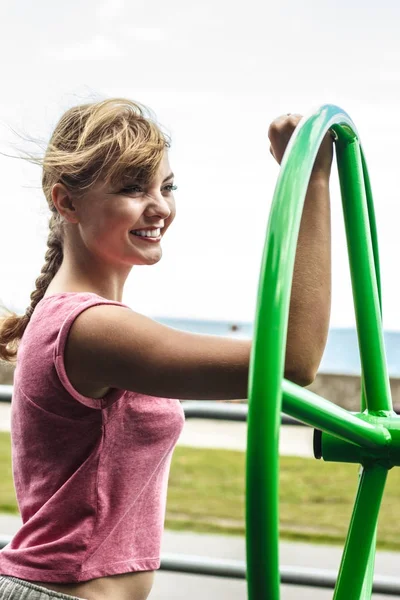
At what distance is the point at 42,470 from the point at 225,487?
21.3 feet

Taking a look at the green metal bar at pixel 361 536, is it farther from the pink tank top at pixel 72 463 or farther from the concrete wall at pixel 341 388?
the concrete wall at pixel 341 388

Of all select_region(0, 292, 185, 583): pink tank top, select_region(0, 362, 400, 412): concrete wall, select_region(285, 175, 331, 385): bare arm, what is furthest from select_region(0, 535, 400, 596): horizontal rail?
select_region(0, 362, 400, 412): concrete wall

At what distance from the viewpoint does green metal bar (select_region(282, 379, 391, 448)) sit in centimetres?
64

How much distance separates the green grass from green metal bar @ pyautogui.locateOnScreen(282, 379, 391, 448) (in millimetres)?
4365

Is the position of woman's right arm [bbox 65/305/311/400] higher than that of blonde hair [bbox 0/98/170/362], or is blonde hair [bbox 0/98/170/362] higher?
blonde hair [bbox 0/98/170/362]

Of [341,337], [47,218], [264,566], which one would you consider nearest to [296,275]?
[264,566]

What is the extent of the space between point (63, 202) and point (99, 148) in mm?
87

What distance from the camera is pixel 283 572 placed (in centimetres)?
195

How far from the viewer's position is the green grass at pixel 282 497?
546 centimetres

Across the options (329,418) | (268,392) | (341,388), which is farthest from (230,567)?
(341,388)

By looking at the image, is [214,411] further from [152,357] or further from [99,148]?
[152,357]

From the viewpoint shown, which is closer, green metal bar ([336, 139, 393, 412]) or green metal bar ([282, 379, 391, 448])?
green metal bar ([282, 379, 391, 448])

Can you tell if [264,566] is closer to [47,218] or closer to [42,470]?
[42,470]

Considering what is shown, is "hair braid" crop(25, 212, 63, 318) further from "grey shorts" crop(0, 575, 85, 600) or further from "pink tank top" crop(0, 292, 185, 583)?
"grey shorts" crop(0, 575, 85, 600)
